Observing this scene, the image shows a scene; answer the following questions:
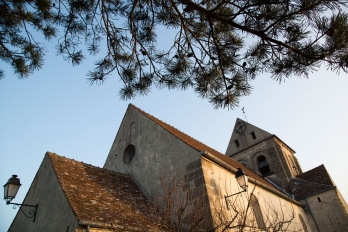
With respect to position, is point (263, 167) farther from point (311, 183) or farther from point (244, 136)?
point (311, 183)

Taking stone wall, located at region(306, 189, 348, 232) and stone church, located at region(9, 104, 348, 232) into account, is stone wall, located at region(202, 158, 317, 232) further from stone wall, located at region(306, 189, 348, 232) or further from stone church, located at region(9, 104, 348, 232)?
stone wall, located at region(306, 189, 348, 232)

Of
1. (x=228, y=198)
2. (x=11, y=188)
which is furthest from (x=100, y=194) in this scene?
(x=228, y=198)

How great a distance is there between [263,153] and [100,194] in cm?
1612

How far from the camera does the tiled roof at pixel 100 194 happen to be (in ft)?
19.4

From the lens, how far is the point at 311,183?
17.5m

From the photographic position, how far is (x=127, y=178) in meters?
9.81

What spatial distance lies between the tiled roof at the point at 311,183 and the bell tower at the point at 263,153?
502 millimetres

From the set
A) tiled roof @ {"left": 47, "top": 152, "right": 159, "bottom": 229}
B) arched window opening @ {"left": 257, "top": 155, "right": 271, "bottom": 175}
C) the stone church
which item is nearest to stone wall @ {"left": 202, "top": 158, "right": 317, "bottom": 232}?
the stone church

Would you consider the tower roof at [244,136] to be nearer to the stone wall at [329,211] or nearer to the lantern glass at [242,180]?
the stone wall at [329,211]

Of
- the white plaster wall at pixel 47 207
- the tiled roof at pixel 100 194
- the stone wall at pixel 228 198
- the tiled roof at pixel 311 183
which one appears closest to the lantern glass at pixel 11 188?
the white plaster wall at pixel 47 207

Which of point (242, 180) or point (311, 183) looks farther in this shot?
point (311, 183)

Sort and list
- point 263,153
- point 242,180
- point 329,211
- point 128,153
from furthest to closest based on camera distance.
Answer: point 263,153
point 329,211
point 128,153
point 242,180

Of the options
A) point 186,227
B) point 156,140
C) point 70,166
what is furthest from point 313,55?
point 70,166

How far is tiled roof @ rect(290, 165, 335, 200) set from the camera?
16.4 meters
